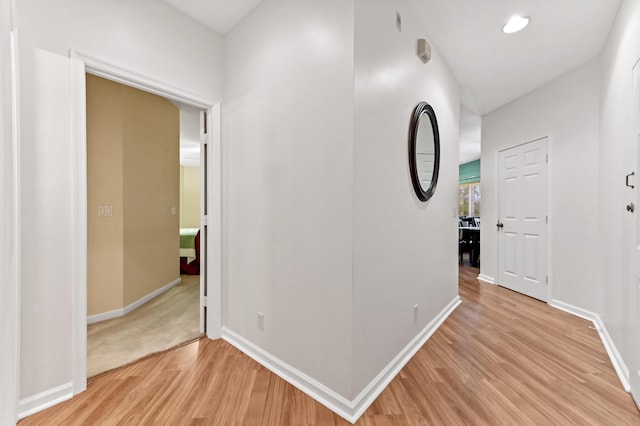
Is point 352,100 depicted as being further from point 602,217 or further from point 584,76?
point 584,76

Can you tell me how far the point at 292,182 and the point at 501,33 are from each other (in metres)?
2.25

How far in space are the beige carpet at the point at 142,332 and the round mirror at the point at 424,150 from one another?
2265 millimetres

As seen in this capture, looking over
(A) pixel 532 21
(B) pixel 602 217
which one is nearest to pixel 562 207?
(B) pixel 602 217

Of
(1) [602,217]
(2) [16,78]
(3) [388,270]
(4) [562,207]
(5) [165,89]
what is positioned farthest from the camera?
(4) [562,207]

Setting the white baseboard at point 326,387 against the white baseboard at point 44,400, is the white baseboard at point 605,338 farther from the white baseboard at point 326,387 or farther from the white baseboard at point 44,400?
the white baseboard at point 44,400

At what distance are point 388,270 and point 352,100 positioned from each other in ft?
3.46

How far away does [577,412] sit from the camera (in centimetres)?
149

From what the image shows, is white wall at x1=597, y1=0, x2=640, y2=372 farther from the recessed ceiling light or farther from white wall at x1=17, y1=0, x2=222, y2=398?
white wall at x1=17, y1=0, x2=222, y2=398

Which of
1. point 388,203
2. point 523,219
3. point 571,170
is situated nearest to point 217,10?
point 388,203

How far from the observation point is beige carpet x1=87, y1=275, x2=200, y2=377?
1992 mm

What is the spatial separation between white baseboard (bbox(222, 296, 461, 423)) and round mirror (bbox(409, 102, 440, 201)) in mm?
1178

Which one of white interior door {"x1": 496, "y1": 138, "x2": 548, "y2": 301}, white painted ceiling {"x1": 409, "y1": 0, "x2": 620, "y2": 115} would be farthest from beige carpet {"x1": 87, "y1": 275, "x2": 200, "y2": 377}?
white interior door {"x1": 496, "y1": 138, "x2": 548, "y2": 301}

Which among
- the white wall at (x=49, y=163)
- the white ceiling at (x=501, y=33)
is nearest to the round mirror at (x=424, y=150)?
the white ceiling at (x=501, y=33)

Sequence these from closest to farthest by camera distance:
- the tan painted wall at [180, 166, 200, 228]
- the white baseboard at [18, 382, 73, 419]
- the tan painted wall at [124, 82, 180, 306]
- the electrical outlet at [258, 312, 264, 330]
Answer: the white baseboard at [18, 382, 73, 419]
the electrical outlet at [258, 312, 264, 330]
the tan painted wall at [124, 82, 180, 306]
the tan painted wall at [180, 166, 200, 228]
